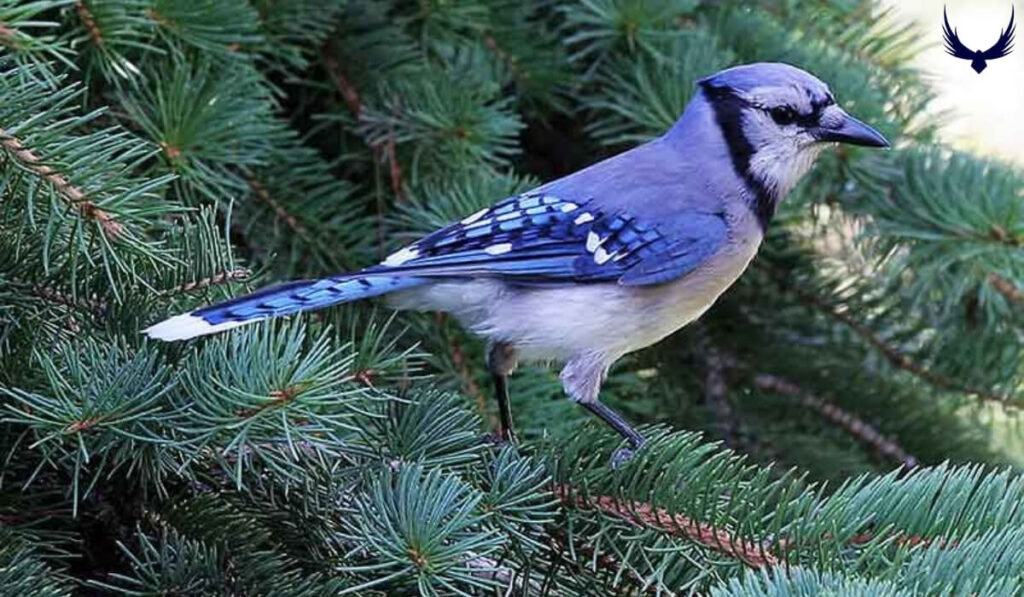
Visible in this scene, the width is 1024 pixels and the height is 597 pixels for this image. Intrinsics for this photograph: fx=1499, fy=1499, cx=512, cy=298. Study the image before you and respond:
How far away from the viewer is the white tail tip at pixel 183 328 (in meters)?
1.00

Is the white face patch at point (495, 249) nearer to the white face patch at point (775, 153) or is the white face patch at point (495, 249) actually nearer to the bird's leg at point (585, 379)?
the bird's leg at point (585, 379)

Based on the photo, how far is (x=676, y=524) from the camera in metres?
1.04

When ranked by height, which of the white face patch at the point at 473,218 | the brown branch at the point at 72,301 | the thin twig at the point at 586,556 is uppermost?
the brown branch at the point at 72,301

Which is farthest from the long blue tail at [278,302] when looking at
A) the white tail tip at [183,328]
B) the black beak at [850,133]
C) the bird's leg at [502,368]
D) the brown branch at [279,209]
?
the black beak at [850,133]

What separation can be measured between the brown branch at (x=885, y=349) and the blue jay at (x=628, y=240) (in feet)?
0.77

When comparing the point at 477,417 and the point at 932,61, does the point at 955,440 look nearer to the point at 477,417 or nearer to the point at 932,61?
the point at 932,61

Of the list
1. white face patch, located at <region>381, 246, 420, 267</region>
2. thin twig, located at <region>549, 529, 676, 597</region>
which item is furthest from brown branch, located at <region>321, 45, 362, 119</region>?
thin twig, located at <region>549, 529, 676, 597</region>

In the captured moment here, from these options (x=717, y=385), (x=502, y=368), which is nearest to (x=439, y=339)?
(x=502, y=368)

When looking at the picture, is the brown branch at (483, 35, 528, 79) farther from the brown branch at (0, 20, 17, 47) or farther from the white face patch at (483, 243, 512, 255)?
the brown branch at (0, 20, 17, 47)

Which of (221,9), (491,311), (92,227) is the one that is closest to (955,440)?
(491,311)

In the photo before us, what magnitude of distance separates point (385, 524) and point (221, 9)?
2.26 feet

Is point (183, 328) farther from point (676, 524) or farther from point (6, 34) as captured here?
point (676, 524)

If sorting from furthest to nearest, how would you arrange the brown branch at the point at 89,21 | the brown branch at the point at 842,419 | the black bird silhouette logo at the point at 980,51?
the brown branch at the point at 842,419
the black bird silhouette logo at the point at 980,51
the brown branch at the point at 89,21

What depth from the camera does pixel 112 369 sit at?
958 millimetres
